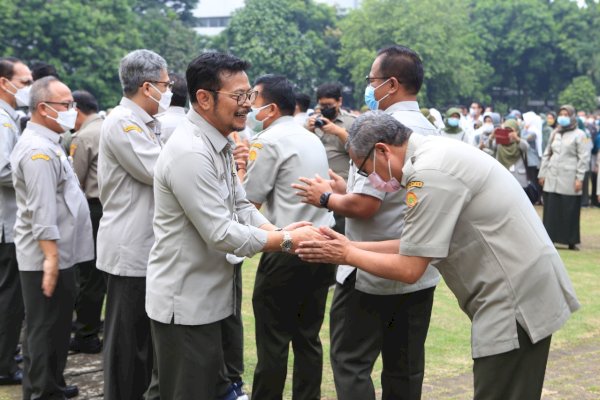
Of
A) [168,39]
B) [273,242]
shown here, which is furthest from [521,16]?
[273,242]

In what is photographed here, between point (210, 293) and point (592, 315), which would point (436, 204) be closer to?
point (210, 293)

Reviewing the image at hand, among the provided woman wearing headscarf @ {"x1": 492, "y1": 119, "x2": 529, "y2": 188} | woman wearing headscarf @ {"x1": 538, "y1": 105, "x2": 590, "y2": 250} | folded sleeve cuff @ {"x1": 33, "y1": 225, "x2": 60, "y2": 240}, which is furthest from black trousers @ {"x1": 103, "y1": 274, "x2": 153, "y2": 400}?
woman wearing headscarf @ {"x1": 492, "y1": 119, "x2": 529, "y2": 188}

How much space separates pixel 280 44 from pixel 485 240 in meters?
53.9

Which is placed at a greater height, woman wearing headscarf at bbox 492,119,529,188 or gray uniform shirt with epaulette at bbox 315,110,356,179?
gray uniform shirt with epaulette at bbox 315,110,356,179

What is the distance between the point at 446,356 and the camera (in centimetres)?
666

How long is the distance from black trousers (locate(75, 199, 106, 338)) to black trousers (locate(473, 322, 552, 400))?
4.06 m

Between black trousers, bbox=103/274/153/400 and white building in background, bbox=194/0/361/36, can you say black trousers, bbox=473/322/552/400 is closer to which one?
black trousers, bbox=103/274/153/400

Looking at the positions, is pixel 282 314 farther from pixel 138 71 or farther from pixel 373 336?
pixel 138 71

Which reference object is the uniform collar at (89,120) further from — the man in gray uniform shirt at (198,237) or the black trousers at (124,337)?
the man in gray uniform shirt at (198,237)

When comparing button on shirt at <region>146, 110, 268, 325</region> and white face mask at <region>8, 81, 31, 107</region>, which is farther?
white face mask at <region>8, 81, 31, 107</region>

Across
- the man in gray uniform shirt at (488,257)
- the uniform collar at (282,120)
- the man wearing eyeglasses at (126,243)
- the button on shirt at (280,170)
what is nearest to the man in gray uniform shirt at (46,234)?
the man wearing eyeglasses at (126,243)

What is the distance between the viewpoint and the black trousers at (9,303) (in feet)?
19.4

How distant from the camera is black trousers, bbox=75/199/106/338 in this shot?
22.6 ft

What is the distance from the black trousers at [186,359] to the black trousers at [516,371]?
1.16 meters
